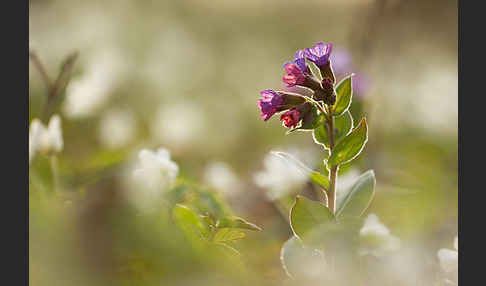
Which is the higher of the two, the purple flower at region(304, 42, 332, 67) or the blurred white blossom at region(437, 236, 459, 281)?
the purple flower at region(304, 42, 332, 67)

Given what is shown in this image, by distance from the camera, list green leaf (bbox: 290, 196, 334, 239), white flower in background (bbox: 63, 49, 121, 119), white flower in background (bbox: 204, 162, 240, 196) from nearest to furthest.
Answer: green leaf (bbox: 290, 196, 334, 239) < white flower in background (bbox: 204, 162, 240, 196) < white flower in background (bbox: 63, 49, 121, 119)

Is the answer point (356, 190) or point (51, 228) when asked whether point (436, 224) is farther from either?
point (51, 228)

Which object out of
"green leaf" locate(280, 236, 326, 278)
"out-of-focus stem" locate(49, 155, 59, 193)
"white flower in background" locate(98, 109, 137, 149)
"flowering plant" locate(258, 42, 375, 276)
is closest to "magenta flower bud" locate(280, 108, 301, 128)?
"flowering plant" locate(258, 42, 375, 276)

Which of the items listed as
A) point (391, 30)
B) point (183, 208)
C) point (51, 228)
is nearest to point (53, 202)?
point (51, 228)

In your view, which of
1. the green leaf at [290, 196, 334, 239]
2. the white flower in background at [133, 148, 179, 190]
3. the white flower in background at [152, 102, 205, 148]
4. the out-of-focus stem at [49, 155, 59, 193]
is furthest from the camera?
the white flower in background at [152, 102, 205, 148]

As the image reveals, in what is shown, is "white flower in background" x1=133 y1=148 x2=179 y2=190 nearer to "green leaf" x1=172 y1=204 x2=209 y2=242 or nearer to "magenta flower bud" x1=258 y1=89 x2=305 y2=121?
"green leaf" x1=172 y1=204 x2=209 y2=242

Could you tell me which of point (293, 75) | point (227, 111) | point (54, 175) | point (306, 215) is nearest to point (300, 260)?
point (306, 215)

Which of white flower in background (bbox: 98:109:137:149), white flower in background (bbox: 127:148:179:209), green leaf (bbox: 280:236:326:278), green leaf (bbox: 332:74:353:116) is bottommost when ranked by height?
green leaf (bbox: 280:236:326:278)
